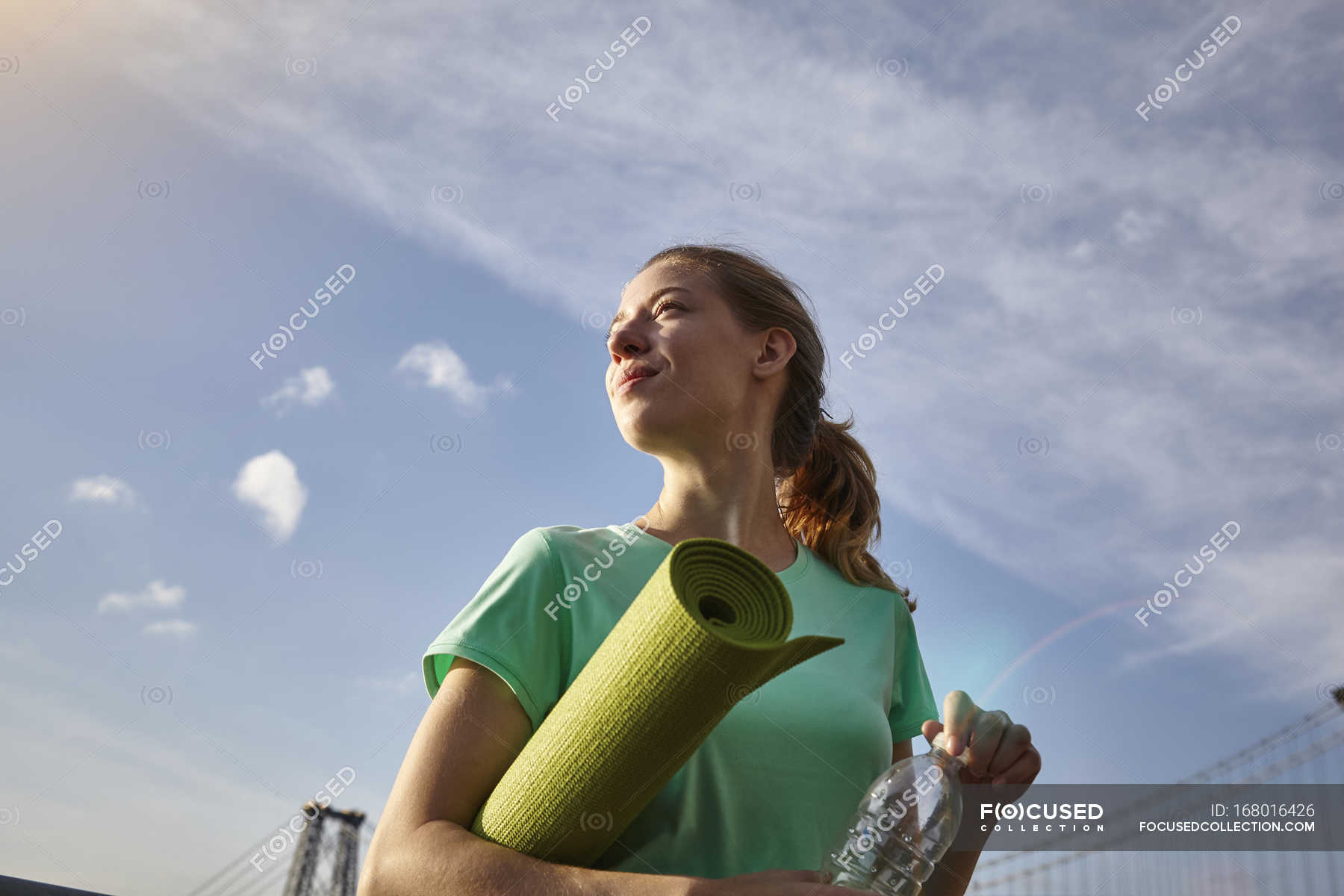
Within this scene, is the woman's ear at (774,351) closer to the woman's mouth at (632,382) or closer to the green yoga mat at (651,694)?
the woman's mouth at (632,382)

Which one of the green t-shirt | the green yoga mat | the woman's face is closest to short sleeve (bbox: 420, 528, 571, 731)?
the green t-shirt

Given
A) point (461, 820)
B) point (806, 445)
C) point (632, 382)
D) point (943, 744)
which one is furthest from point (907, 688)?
point (461, 820)

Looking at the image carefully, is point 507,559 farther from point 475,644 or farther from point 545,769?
point 545,769

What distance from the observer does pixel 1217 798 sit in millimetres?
30875

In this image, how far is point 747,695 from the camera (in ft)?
6.38

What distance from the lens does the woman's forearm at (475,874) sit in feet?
5.92

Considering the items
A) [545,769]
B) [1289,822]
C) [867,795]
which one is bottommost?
[545,769]

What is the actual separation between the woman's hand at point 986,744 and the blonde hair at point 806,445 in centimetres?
78

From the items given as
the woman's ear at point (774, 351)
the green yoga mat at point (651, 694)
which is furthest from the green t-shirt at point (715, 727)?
the woman's ear at point (774, 351)

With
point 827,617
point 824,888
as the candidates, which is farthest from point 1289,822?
point 824,888

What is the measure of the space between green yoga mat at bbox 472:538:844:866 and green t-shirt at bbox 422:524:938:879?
0.86 ft

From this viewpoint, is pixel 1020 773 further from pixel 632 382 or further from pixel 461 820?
pixel 632 382

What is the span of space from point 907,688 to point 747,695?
115 centimetres

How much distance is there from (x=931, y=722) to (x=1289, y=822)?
338 inches
